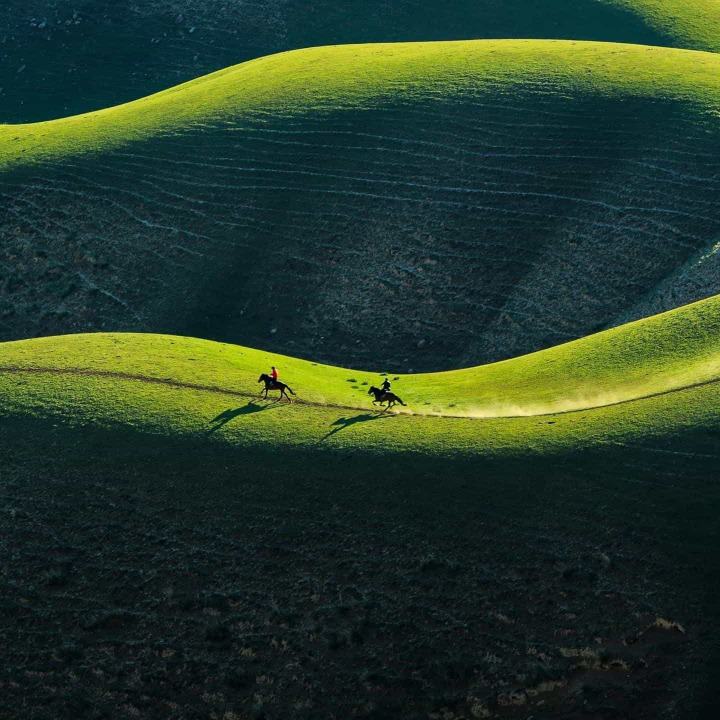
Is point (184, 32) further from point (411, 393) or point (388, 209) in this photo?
point (411, 393)

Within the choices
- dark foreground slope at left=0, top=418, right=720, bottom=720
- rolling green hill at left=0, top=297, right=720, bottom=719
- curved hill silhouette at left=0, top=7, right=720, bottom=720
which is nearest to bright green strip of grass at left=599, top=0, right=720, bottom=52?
curved hill silhouette at left=0, top=7, right=720, bottom=720

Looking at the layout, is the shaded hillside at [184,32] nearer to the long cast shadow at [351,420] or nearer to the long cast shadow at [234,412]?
the long cast shadow at [234,412]

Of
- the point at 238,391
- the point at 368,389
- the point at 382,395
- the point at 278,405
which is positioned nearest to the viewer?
the point at 382,395

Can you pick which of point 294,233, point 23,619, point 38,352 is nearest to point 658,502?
point 23,619

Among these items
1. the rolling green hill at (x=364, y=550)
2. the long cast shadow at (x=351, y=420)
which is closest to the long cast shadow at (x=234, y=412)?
the rolling green hill at (x=364, y=550)

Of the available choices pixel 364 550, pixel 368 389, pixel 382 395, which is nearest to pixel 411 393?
pixel 368 389

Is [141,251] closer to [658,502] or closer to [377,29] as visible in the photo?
[658,502]
